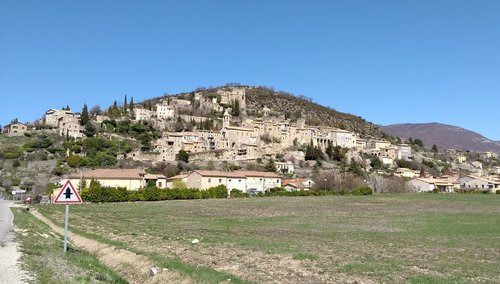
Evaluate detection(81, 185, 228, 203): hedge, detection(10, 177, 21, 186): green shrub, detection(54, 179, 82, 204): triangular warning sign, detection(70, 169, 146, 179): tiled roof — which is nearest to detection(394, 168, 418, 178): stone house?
detection(81, 185, 228, 203): hedge

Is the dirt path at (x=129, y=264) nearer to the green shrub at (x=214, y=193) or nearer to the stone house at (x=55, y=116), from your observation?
the green shrub at (x=214, y=193)

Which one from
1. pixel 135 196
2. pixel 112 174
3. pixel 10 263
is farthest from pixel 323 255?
pixel 112 174

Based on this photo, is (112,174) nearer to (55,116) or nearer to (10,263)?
(10,263)

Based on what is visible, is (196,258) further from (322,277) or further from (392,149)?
(392,149)


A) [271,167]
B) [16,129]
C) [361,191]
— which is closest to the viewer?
[361,191]

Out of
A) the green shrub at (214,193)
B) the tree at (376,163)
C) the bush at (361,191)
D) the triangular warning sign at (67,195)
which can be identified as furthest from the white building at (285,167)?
the triangular warning sign at (67,195)

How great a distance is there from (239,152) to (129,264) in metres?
135

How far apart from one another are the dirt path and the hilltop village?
72187mm

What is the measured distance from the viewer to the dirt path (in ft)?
51.2

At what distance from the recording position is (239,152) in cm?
15300

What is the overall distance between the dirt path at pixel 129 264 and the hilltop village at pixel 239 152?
72187 mm

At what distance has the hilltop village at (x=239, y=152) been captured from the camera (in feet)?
377

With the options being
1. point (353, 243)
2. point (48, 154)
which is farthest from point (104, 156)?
point (353, 243)

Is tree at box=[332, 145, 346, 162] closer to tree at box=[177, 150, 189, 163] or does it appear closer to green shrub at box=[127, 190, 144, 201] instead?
tree at box=[177, 150, 189, 163]
